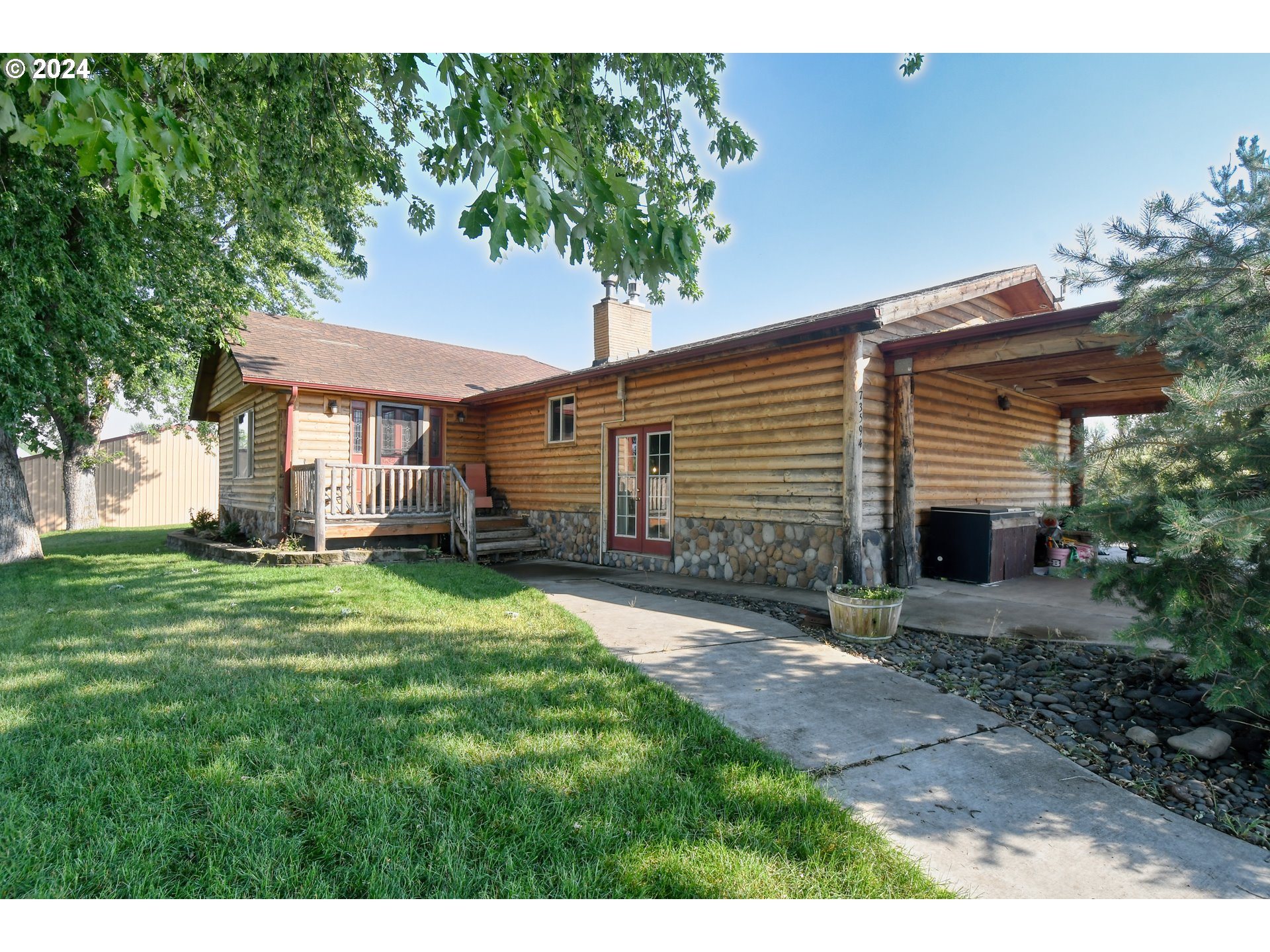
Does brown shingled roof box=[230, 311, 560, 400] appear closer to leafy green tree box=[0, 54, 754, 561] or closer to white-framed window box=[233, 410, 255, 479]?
leafy green tree box=[0, 54, 754, 561]

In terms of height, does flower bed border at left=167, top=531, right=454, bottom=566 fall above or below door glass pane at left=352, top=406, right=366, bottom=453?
below

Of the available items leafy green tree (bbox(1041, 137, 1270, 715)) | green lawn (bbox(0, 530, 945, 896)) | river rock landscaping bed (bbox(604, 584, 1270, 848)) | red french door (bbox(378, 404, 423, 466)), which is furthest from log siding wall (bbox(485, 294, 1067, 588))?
green lawn (bbox(0, 530, 945, 896))

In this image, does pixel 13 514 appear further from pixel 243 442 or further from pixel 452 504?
pixel 452 504

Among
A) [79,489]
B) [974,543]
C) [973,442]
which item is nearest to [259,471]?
[79,489]

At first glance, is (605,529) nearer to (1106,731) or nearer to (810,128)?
(810,128)

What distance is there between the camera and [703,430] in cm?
916

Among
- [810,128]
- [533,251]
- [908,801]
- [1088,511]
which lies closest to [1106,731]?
[1088,511]

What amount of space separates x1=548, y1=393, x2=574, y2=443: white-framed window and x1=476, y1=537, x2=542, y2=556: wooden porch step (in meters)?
2.05

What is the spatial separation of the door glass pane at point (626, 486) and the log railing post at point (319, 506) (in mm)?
4857

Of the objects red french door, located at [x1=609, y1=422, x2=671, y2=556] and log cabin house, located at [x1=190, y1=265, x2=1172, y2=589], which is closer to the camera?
log cabin house, located at [x1=190, y1=265, x2=1172, y2=589]

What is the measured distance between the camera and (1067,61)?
4.05 metres

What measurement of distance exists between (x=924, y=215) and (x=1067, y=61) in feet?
15.0

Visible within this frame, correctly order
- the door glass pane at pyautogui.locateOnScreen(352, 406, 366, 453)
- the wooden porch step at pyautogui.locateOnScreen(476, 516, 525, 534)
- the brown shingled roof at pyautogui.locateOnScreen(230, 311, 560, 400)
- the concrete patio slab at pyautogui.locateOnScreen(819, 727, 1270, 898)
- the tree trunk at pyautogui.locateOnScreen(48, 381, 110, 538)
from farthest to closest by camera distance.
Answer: the tree trunk at pyautogui.locateOnScreen(48, 381, 110, 538)
the door glass pane at pyautogui.locateOnScreen(352, 406, 366, 453)
the wooden porch step at pyautogui.locateOnScreen(476, 516, 525, 534)
the brown shingled roof at pyautogui.locateOnScreen(230, 311, 560, 400)
the concrete patio slab at pyautogui.locateOnScreen(819, 727, 1270, 898)

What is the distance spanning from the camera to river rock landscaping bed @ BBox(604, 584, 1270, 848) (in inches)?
112
